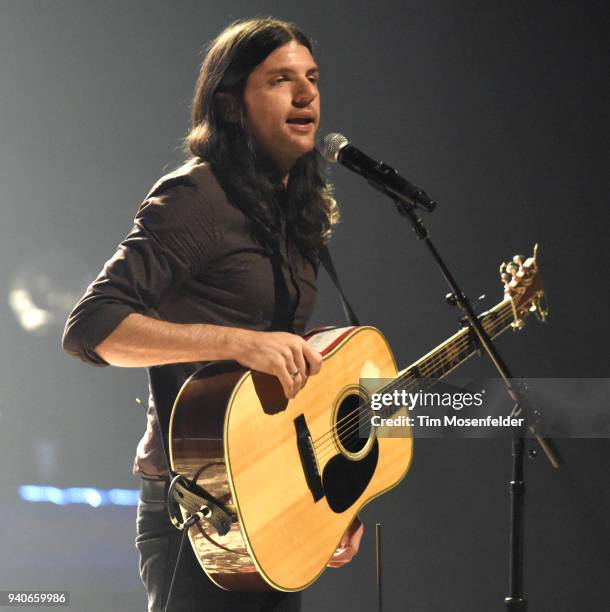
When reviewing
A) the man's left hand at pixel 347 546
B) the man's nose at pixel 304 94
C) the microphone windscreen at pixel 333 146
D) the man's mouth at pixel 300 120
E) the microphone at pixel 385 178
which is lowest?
the man's left hand at pixel 347 546

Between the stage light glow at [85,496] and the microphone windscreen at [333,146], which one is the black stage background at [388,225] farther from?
the microphone windscreen at [333,146]

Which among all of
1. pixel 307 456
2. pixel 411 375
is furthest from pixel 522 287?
pixel 307 456

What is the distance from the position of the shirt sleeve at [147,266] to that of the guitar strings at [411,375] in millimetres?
427

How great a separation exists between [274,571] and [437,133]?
2120 millimetres

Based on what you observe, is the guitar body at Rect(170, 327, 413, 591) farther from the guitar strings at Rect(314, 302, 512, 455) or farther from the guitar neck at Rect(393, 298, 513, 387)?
the guitar neck at Rect(393, 298, 513, 387)

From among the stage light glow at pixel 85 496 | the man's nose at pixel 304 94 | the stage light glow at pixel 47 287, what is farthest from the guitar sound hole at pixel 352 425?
the stage light glow at pixel 47 287

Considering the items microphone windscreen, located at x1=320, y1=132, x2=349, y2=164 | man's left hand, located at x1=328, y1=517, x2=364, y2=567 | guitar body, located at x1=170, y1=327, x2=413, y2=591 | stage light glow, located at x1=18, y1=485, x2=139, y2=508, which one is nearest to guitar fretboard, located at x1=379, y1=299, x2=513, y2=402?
guitar body, located at x1=170, y1=327, x2=413, y2=591

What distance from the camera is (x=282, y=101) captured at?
6.20 ft

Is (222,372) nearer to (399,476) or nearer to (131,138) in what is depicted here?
(399,476)

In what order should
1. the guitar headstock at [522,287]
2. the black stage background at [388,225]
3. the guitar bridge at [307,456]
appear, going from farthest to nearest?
the black stage background at [388,225] < the guitar headstock at [522,287] < the guitar bridge at [307,456]

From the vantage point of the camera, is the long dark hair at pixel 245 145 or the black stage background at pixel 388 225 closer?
the long dark hair at pixel 245 145

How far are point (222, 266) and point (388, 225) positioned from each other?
1.67 m

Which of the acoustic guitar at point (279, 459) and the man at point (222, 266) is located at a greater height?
the man at point (222, 266)

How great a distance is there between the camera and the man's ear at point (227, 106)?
6.36 ft
